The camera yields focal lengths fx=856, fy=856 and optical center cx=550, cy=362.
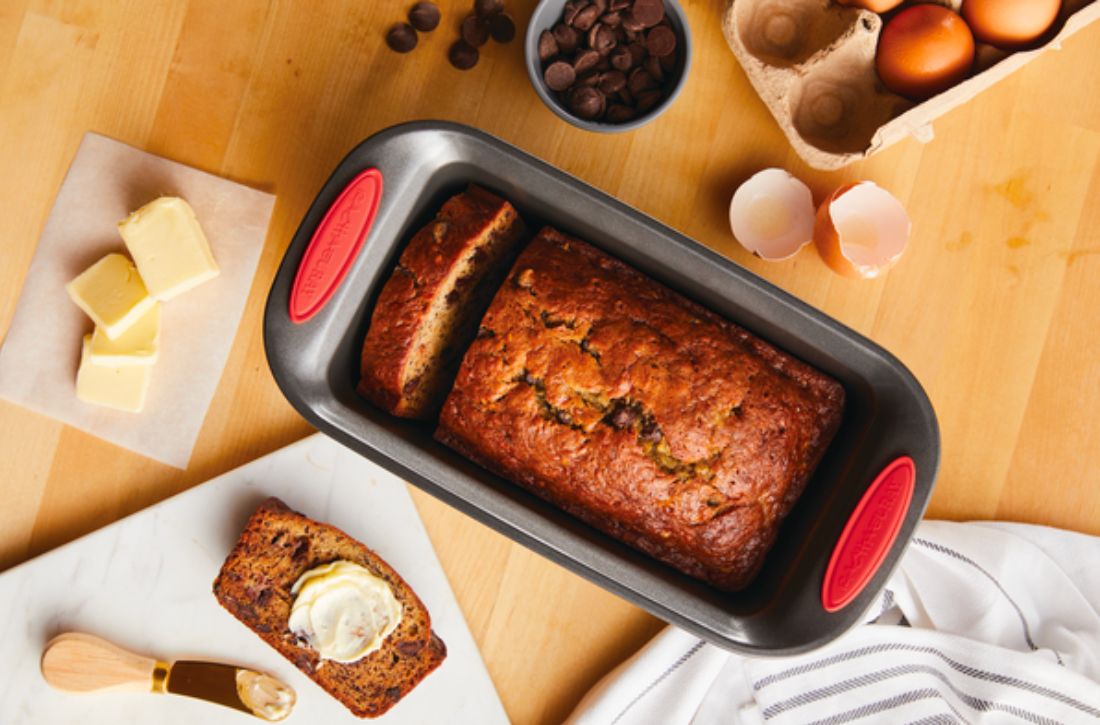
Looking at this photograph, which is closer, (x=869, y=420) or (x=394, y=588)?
(x=869, y=420)

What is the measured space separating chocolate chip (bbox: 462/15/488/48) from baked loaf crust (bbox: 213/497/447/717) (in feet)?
2.75

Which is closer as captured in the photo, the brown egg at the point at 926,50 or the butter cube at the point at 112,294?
Result: the brown egg at the point at 926,50

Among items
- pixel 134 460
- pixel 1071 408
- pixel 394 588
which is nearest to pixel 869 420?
pixel 1071 408

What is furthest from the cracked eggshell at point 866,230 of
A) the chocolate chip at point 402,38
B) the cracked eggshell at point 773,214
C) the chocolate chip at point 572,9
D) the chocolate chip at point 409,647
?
the chocolate chip at point 409,647

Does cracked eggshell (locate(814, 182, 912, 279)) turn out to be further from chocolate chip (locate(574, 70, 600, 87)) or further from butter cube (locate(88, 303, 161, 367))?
butter cube (locate(88, 303, 161, 367))

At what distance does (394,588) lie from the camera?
144cm

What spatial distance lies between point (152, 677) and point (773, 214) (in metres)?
1.31

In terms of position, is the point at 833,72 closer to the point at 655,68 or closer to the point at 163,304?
the point at 655,68

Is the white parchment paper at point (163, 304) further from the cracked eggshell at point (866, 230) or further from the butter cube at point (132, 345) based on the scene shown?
the cracked eggshell at point (866, 230)

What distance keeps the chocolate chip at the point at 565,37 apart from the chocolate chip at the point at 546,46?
11 mm

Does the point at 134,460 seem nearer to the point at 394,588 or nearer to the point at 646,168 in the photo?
the point at 394,588

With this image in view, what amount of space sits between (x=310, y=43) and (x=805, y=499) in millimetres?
1101

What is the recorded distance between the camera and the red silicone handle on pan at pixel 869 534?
108cm

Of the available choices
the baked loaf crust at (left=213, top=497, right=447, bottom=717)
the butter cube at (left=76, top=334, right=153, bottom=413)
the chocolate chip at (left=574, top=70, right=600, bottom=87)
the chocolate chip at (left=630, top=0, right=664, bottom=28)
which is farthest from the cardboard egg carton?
the butter cube at (left=76, top=334, right=153, bottom=413)
